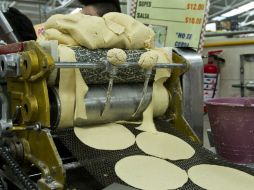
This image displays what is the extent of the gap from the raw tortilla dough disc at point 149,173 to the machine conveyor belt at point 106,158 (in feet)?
0.09

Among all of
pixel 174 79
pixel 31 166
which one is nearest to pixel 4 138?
pixel 31 166

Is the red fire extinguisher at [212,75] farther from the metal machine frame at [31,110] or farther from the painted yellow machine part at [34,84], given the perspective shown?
the painted yellow machine part at [34,84]

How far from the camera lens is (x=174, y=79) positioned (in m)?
1.79

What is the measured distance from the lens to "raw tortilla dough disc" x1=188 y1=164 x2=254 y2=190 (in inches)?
51.0

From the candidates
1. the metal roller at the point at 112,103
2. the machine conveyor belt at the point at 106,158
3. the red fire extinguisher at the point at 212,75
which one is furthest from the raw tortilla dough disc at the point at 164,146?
the red fire extinguisher at the point at 212,75

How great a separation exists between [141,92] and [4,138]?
0.68 m

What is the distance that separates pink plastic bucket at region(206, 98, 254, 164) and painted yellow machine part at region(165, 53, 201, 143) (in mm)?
149

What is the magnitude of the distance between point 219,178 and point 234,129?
44cm

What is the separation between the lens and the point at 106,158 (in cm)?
A: 134

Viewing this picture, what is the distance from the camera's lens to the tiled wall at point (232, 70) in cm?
286

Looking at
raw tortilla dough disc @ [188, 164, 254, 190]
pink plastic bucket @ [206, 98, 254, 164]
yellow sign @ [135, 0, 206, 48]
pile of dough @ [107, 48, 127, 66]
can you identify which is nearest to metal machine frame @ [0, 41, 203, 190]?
pile of dough @ [107, 48, 127, 66]

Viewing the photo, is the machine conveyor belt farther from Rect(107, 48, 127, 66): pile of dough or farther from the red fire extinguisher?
the red fire extinguisher

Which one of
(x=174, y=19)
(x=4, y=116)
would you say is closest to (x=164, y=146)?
(x=4, y=116)

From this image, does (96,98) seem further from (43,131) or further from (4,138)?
(4,138)
